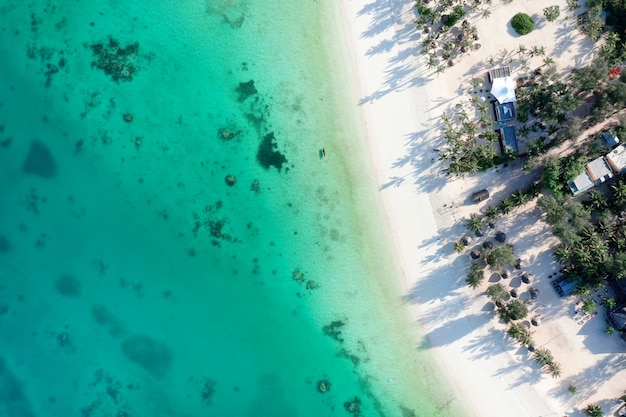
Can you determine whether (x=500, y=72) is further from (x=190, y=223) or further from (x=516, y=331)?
(x=190, y=223)

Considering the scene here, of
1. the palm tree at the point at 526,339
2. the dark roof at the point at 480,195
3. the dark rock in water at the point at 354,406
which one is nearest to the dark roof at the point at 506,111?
the dark roof at the point at 480,195

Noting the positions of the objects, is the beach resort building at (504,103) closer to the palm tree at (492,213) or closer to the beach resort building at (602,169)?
the palm tree at (492,213)

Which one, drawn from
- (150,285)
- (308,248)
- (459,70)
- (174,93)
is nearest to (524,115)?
(459,70)

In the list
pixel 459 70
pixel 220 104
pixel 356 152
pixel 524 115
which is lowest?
pixel 524 115

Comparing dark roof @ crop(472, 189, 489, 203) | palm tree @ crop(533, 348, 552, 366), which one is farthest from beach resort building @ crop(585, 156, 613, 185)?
palm tree @ crop(533, 348, 552, 366)

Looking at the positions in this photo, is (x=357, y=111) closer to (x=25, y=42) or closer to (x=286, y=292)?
(x=286, y=292)

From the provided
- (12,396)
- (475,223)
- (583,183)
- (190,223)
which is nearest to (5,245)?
(12,396)
